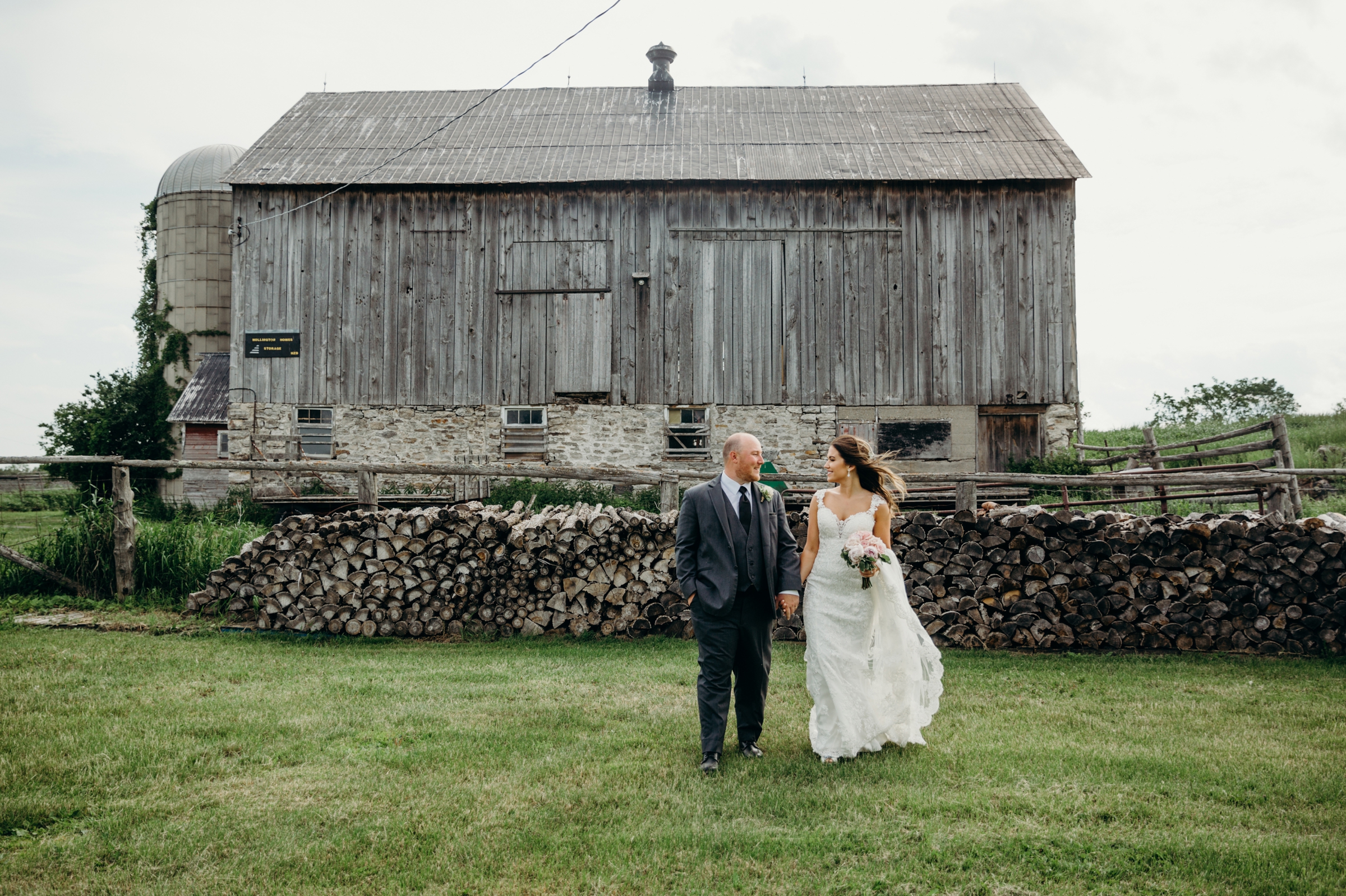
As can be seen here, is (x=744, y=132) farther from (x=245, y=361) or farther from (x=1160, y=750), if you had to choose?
(x=1160, y=750)

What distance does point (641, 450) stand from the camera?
17719 mm

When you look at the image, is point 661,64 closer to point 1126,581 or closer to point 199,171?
point 199,171

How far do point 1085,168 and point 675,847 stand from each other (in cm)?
1771

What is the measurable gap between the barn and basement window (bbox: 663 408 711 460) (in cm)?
5

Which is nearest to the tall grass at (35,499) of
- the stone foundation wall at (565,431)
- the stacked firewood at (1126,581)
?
the stone foundation wall at (565,431)

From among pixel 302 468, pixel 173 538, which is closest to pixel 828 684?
pixel 302 468

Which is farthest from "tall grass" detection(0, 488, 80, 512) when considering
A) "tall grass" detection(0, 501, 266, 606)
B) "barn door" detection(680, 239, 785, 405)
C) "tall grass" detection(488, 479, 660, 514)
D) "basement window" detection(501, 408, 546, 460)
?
"barn door" detection(680, 239, 785, 405)

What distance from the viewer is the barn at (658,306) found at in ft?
57.3

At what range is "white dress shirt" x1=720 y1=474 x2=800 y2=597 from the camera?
16.8 ft

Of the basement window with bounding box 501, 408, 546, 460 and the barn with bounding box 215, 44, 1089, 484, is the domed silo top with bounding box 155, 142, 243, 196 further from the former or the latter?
the basement window with bounding box 501, 408, 546, 460

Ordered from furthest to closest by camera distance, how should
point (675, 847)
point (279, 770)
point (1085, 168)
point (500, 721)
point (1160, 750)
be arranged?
point (1085, 168) → point (500, 721) → point (1160, 750) → point (279, 770) → point (675, 847)

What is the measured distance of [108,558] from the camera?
9.98 meters

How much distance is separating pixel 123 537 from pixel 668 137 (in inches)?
545

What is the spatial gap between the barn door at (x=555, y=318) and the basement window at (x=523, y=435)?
33 centimetres
